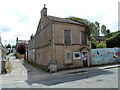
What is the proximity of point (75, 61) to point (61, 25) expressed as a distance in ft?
18.0

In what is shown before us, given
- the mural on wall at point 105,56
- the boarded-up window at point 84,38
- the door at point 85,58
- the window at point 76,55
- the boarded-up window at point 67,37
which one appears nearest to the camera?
the boarded-up window at point 67,37

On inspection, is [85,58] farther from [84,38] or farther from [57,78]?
[57,78]

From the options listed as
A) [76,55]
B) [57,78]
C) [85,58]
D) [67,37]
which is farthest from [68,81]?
[85,58]

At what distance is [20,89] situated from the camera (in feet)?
26.9

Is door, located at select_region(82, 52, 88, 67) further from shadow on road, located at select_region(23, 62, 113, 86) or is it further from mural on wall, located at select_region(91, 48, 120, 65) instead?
shadow on road, located at select_region(23, 62, 113, 86)

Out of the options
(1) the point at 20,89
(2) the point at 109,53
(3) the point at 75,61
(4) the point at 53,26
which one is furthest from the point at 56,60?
(2) the point at 109,53

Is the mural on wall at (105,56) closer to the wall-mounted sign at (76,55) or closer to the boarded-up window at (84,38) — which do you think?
the boarded-up window at (84,38)

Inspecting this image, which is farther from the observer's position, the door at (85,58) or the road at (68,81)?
the door at (85,58)

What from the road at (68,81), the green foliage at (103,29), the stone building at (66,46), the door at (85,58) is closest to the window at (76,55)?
the stone building at (66,46)

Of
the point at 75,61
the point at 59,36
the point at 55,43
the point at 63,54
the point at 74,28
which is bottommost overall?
the point at 75,61

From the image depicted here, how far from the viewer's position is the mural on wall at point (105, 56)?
1911 centimetres

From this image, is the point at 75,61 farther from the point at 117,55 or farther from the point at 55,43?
the point at 117,55

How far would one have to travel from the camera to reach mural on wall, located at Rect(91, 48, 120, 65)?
1911 centimetres

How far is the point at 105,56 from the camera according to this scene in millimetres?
20094
